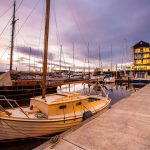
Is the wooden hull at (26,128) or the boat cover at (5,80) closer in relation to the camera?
the wooden hull at (26,128)

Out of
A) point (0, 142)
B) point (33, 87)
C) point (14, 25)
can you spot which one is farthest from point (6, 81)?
point (14, 25)

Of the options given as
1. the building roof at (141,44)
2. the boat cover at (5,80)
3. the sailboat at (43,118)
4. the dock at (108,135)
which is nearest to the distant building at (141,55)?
the building roof at (141,44)

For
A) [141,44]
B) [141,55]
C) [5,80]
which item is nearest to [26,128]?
[5,80]

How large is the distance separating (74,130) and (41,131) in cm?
395

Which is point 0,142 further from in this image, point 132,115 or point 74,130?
point 132,115

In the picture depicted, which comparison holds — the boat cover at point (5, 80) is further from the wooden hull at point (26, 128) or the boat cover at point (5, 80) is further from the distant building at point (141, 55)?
the distant building at point (141, 55)

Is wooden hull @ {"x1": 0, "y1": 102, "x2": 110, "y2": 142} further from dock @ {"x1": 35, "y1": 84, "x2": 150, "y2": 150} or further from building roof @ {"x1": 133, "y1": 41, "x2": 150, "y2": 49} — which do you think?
building roof @ {"x1": 133, "y1": 41, "x2": 150, "y2": 49}

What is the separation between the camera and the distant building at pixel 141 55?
72375 mm

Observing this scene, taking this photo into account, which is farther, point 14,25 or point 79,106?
point 14,25

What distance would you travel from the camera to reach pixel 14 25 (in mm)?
31516

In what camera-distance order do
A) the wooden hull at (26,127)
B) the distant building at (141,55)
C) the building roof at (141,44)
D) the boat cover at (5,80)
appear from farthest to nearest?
the building roof at (141,44), the distant building at (141,55), the boat cover at (5,80), the wooden hull at (26,127)

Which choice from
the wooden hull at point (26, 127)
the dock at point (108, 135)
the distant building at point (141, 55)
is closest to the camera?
the dock at point (108, 135)

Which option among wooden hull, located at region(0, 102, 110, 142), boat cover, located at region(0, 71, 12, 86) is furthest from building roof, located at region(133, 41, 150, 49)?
wooden hull, located at region(0, 102, 110, 142)

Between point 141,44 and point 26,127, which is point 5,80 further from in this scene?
point 141,44
